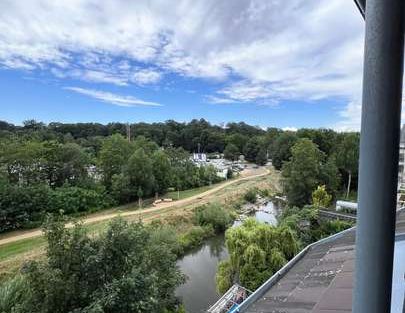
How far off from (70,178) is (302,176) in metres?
17.2

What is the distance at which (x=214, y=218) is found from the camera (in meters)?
21.9

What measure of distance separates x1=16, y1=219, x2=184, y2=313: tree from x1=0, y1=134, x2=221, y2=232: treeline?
50.7 ft

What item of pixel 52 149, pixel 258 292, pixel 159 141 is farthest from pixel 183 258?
pixel 159 141

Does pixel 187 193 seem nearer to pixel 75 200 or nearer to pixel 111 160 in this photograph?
pixel 111 160

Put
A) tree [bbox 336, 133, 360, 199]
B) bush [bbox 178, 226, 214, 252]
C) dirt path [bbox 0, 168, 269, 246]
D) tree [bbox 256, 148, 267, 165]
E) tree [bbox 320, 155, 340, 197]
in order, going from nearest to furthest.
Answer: bush [bbox 178, 226, 214, 252], dirt path [bbox 0, 168, 269, 246], tree [bbox 320, 155, 340, 197], tree [bbox 336, 133, 360, 199], tree [bbox 256, 148, 267, 165]

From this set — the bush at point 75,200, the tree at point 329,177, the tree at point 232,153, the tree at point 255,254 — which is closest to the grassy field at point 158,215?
the bush at point 75,200

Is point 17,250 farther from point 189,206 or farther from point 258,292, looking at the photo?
point 258,292

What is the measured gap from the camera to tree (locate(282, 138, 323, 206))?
22469 millimetres

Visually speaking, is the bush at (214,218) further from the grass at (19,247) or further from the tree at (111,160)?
the tree at (111,160)

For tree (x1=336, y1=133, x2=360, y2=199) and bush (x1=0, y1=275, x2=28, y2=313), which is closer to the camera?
bush (x1=0, y1=275, x2=28, y2=313)

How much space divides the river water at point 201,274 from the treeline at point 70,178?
9.06 metres

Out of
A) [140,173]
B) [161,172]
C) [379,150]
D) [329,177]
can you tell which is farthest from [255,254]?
[161,172]

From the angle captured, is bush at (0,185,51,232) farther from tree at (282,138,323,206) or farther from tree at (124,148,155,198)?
tree at (282,138,323,206)

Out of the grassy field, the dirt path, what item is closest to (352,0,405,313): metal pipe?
the grassy field
